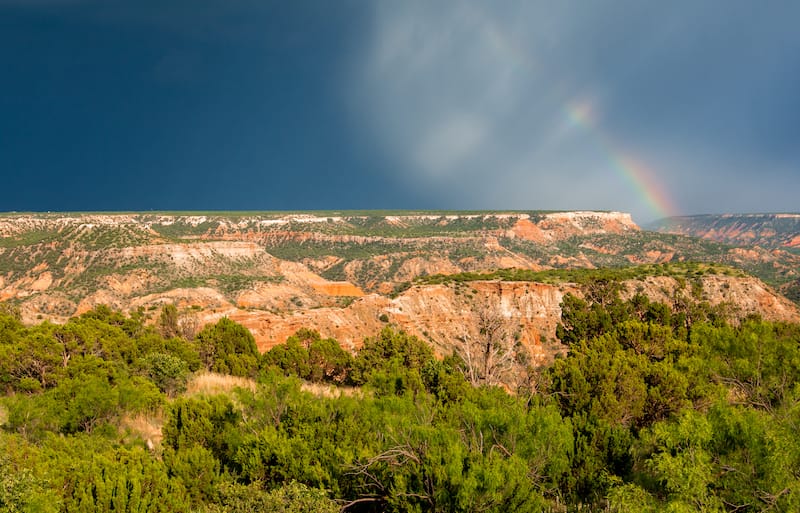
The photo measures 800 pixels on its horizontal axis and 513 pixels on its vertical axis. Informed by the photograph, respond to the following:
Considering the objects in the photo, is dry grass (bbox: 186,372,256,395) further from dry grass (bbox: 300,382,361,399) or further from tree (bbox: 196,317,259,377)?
tree (bbox: 196,317,259,377)

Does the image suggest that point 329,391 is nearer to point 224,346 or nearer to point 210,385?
point 210,385

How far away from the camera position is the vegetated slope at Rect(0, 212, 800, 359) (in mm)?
54844

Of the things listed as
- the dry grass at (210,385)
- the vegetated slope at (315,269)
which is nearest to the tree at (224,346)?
the dry grass at (210,385)

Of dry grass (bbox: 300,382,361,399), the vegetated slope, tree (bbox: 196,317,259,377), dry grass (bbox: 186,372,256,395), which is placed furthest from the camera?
the vegetated slope

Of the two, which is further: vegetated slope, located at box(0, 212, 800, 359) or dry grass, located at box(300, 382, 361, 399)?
vegetated slope, located at box(0, 212, 800, 359)

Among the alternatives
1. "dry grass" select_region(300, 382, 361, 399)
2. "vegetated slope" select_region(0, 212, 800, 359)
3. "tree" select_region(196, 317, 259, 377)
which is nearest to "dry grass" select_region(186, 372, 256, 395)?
"dry grass" select_region(300, 382, 361, 399)

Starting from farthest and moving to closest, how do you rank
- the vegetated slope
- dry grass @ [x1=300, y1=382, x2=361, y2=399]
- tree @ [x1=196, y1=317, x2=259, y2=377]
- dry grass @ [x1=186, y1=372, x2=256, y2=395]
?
the vegetated slope
tree @ [x1=196, y1=317, x2=259, y2=377]
dry grass @ [x1=186, y1=372, x2=256, y2=395]
dry grass @ [x1=300, y1=382, x2=361, y2=399]

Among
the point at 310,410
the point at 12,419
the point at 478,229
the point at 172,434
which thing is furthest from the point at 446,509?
the point at 478,229

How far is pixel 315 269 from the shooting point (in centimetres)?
14462

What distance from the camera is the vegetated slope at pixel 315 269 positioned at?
5484 centimetres

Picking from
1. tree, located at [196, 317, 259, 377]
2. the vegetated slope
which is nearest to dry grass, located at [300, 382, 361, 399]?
tree, located at [196, 317, 259, 377]

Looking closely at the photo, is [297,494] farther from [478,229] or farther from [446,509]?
[478,229]

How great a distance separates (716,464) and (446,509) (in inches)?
226

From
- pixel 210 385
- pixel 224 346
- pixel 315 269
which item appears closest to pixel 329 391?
pixel 210 385
